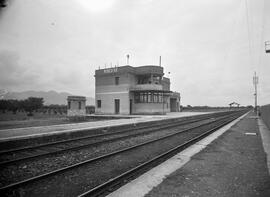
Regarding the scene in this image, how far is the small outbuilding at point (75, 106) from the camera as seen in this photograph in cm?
2784

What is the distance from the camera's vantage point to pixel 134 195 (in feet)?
13.7

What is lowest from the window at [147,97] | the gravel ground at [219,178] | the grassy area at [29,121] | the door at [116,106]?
the gravel ground at [219,178]

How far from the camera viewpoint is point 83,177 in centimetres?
521

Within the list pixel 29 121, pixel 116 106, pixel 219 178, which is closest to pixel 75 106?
pixel 29 121

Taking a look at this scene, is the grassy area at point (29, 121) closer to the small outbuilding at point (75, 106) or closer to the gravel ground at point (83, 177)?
the small outbuilding at point (75, 106)

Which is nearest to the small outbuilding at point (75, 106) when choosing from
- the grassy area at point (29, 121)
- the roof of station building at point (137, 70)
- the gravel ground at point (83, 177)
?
the grassy area at point (29, 121)

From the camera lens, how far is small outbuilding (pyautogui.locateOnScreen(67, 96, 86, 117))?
27844 mm

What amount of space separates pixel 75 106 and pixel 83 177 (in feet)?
80.8

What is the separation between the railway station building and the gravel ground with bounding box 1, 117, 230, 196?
2606cm

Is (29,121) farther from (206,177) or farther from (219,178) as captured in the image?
(219,178)

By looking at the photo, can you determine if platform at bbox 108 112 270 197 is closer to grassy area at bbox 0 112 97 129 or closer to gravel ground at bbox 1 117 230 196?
gravel ground at bbox 1 117 230 196

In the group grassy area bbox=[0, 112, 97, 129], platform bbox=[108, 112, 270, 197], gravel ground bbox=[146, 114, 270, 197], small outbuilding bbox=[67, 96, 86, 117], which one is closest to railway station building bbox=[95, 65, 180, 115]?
small outbuilding bbox=[67, 96, 86, 117]

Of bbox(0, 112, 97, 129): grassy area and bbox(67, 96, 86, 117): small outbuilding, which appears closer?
bbox(0, 112, 97, 129): grassy area

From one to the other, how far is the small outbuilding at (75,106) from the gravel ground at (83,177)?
21.9m
